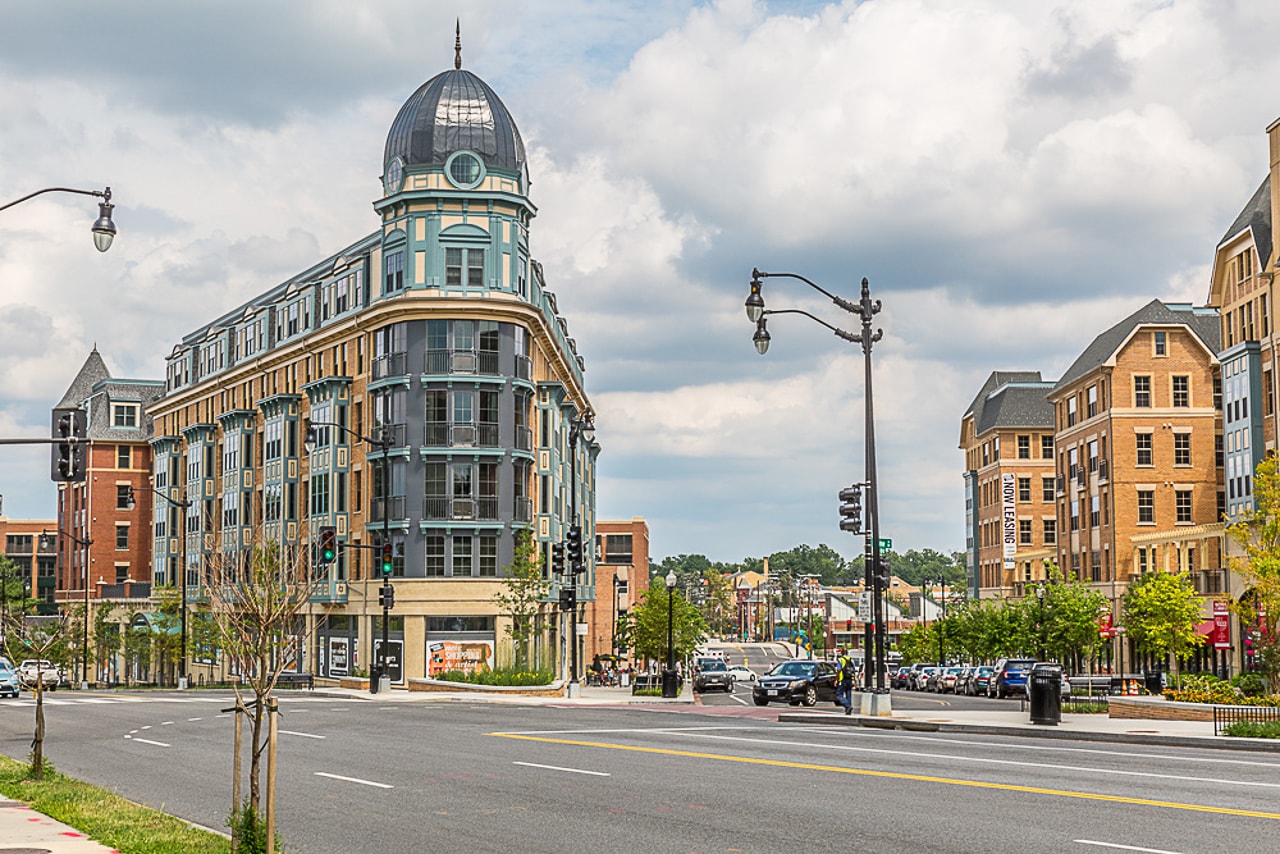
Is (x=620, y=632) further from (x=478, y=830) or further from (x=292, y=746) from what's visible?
(x=478, y=830)

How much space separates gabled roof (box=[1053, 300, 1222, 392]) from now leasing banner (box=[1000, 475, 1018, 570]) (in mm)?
19194

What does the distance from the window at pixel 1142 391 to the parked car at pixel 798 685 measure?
46.7 metres

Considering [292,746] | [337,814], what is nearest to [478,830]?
[337,814]

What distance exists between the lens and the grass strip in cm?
1345

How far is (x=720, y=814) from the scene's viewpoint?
1608cm

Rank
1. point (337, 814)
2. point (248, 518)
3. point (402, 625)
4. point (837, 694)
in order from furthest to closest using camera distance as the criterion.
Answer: point (248, 518), point (402, 625), point (837, 694), point (337, 814)

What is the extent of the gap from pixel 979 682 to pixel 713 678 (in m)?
12.5

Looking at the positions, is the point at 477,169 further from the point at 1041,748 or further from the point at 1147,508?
the point at 1147,508

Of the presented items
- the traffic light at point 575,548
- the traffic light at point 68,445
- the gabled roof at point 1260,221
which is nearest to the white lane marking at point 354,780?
the traffic light at point 68,445

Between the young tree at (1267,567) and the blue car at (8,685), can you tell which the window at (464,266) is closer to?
the blue car at (8,685)

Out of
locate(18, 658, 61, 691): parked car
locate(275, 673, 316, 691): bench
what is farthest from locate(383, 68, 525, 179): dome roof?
locate(18, 658, 61, 691): parked car

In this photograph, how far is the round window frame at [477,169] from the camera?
64688 mm

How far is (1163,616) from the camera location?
224 ft

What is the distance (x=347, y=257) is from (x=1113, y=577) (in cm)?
5023
